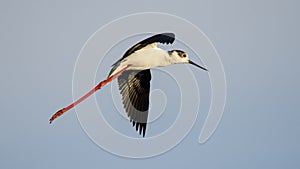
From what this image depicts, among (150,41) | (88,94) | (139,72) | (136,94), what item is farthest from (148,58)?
(136,94)

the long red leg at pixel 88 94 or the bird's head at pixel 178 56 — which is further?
the bird's head at pixel 178 56

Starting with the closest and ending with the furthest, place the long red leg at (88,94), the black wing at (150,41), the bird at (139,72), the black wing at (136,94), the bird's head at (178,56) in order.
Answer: the black wing at (150,41), the long red leg at (88,94), the bird at (139,72), the bird's head at (178,56), the black wing at (136,94)

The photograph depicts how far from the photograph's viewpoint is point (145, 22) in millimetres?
8391

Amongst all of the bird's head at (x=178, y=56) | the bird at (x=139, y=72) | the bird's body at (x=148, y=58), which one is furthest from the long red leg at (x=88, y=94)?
the bird's head at (x=178, y=56)

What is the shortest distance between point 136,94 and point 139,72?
0.34 meters

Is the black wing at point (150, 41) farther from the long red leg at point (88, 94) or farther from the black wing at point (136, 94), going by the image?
the black wing at point (136, 94)

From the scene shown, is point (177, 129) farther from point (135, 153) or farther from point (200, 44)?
point (200, 44)

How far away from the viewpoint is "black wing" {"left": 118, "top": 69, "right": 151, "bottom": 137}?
31.6ft

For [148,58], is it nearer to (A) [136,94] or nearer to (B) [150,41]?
(B) [150,41]

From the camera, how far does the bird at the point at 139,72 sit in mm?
8492

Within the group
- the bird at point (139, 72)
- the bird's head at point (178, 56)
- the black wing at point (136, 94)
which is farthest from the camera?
the black wing at point (136, 94)

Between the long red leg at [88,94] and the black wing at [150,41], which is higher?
the black wing at [150,41]

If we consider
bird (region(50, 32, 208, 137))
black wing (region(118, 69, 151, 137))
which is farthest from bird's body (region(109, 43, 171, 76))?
black wing (region(118, 69, 151, 137))

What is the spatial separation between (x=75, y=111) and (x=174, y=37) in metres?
1.67
